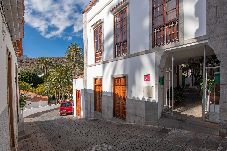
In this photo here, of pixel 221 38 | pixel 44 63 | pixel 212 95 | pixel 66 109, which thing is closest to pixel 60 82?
pixel 66 109

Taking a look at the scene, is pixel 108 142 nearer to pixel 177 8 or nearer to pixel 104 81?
Result: pixel 177 8

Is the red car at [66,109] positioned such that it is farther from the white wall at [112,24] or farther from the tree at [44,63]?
the tree at [44,63]

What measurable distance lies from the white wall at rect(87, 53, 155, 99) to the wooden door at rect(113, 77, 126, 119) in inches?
16.3

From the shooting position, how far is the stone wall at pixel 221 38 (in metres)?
6.60

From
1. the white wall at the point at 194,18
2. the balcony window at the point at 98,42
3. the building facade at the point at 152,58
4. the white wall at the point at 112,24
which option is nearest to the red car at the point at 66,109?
the building facade at the point at 152,58

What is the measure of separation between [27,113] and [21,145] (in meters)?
23.1

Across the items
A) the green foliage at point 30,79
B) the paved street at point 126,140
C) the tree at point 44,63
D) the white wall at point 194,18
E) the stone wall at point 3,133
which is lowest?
the paved street at point 126,140

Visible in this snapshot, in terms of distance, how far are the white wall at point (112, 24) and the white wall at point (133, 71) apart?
51 centimetres

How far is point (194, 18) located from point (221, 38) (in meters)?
1.37

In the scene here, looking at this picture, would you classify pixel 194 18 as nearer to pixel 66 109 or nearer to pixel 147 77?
pixel 147 77

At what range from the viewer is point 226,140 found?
21.4 feet

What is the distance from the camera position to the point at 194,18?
7730 mm

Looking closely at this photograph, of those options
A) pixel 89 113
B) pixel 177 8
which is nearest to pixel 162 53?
pixel 177 8

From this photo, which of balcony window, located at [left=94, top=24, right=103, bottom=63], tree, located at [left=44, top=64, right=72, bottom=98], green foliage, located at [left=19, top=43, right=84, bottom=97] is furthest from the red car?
tree, located at [left=44, top=64, right=72, bottom=98]
